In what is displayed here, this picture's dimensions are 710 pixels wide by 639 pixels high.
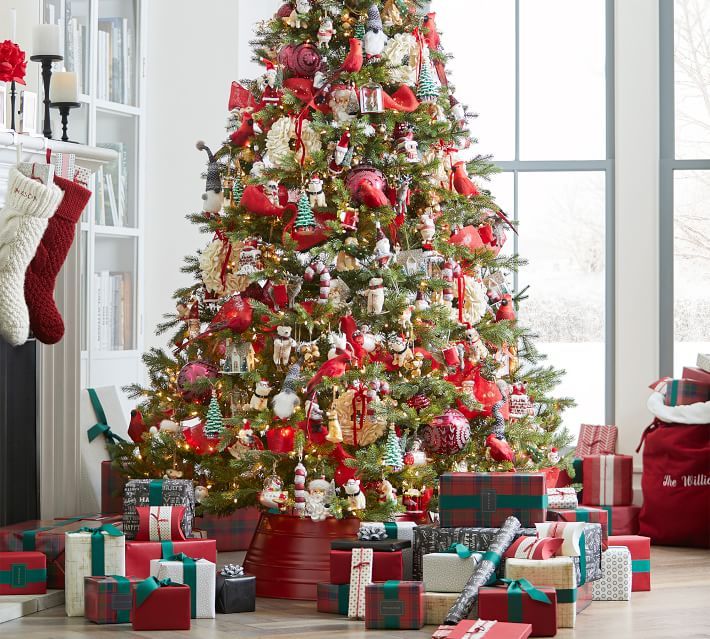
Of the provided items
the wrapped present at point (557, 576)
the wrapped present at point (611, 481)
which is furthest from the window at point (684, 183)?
the wrapped present at point (557, 576)

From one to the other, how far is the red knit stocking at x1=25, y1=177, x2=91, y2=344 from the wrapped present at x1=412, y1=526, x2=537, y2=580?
3.80ft

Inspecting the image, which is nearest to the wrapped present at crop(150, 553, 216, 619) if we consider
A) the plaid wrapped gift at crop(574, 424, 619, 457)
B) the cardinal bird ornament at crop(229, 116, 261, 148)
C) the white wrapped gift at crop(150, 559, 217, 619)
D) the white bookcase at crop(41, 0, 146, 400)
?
the white wrapped gift at crop(150, 559, 217, 619)

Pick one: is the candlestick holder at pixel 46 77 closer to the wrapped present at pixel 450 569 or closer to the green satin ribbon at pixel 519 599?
the wrapped present at pixel 450 569

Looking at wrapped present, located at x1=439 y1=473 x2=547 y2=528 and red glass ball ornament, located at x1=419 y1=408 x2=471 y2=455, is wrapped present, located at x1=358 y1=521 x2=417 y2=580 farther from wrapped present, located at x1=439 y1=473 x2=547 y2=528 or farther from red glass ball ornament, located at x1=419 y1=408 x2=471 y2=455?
red glass ball ornament, located at x1=419 y1=408 x2=471 y2=455

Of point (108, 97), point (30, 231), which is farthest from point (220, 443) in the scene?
point (108, 97)

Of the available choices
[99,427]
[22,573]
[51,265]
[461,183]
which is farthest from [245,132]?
[22,573]

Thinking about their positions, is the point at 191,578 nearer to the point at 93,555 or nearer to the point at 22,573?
the point at 93,555

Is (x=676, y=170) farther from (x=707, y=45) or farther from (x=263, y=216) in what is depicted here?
(x=263, y=216)

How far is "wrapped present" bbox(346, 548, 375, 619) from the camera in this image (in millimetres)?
3232

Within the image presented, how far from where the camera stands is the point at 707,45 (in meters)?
5.34

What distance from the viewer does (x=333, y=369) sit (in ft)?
11.4

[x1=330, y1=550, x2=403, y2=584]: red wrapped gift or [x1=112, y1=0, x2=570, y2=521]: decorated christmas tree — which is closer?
[x1=330, y1=550, x2=403, y2=584]: red wrapped gift

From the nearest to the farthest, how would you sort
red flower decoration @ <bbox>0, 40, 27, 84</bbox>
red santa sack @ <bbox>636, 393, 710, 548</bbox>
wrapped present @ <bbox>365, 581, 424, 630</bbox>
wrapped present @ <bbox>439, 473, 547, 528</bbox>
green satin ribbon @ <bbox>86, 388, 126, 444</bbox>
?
wrapped present @ <bbox>365, 581, 424, 630</bbox>
wrapped present @ <bbox>439, 473, 547, 528</bbox>
red flower decoration @ <bbox>0, 40, 27, 84</bbox>
green satin ribbon @ <bbox>86, 388, 126, 444</bbox>
red santa sack @ <bbox>636, 393, 710, 548</bbox>

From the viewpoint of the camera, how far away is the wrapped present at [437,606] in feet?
10.3
